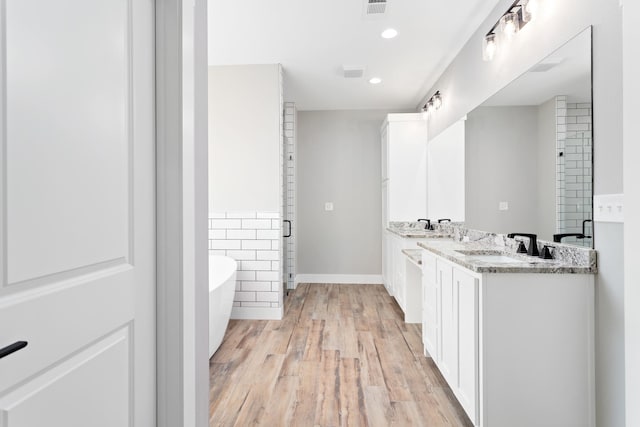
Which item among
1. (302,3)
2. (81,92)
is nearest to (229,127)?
(302,3)

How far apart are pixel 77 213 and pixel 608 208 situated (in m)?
1.97

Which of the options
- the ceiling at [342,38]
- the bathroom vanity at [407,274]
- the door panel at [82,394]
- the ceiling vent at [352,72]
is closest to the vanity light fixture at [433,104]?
the ceiling at [342,38]

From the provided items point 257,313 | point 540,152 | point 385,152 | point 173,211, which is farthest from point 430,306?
point 385,152

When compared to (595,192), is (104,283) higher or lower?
lower

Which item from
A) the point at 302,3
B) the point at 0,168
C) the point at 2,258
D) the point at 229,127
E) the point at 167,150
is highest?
the point at 302,3

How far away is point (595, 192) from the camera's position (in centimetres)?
A: 168

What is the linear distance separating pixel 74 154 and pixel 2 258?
0.92 feet

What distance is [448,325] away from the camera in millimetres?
2146

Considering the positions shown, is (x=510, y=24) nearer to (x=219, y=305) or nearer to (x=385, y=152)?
(x=385, y=152)

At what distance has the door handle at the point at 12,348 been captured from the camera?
2.22 ft

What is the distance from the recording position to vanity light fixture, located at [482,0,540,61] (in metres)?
2.27

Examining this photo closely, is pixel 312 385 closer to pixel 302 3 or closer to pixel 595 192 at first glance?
pixel 595 192

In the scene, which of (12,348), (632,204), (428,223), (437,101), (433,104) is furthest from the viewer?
(428,223)

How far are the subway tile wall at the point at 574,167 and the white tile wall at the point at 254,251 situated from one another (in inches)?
99.9
